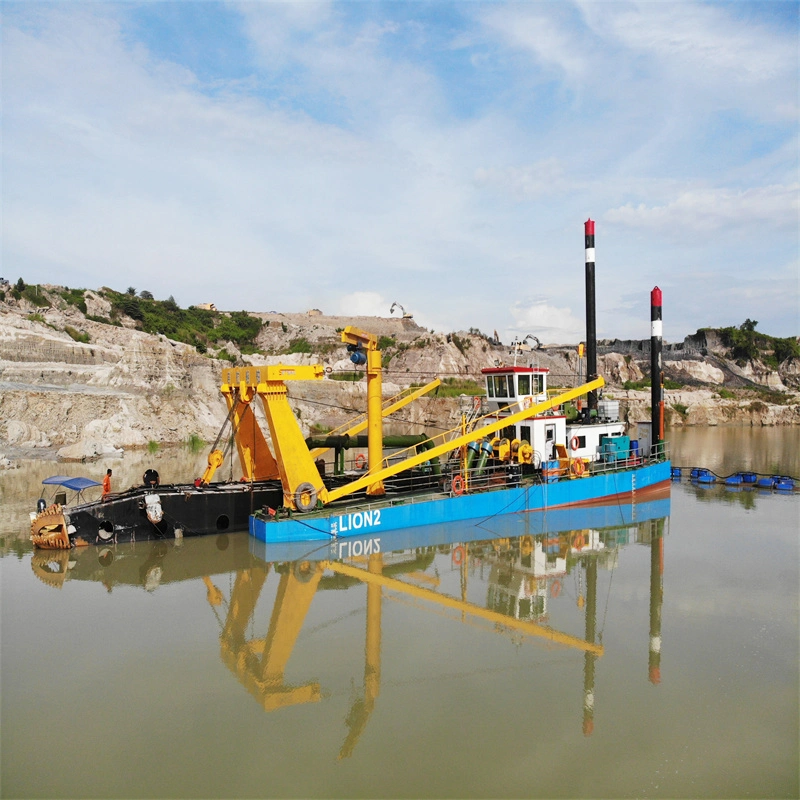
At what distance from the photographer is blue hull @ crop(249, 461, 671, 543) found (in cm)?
1538

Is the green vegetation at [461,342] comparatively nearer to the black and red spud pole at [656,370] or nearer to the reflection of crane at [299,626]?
the black and red spud pole at [656,370]

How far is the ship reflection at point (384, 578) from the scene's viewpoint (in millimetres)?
9414

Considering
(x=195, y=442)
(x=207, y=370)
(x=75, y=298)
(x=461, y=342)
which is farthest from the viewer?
(x=461, y=342)

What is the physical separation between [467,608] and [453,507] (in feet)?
19.4

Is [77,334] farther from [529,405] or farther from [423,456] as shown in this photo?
[423,456]

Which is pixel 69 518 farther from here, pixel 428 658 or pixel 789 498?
pixel 789 498

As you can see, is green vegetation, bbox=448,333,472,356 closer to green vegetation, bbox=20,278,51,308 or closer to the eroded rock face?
the eroded rock face

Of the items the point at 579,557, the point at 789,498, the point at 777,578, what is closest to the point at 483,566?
the point at 579,557

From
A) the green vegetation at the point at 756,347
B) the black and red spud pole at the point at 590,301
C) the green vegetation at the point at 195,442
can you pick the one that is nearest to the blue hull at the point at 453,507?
the black and red spud pole at the point at 590,301

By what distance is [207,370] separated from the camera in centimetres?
3981

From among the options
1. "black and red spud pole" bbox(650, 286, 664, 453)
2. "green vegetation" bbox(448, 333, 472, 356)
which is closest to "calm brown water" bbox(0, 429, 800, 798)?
Answer: "black and red spud pole" bbox(650, 286, 664, 453)

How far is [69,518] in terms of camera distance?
14.6m

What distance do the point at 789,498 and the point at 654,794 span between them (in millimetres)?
18181

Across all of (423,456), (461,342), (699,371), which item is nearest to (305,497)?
(423,456)
